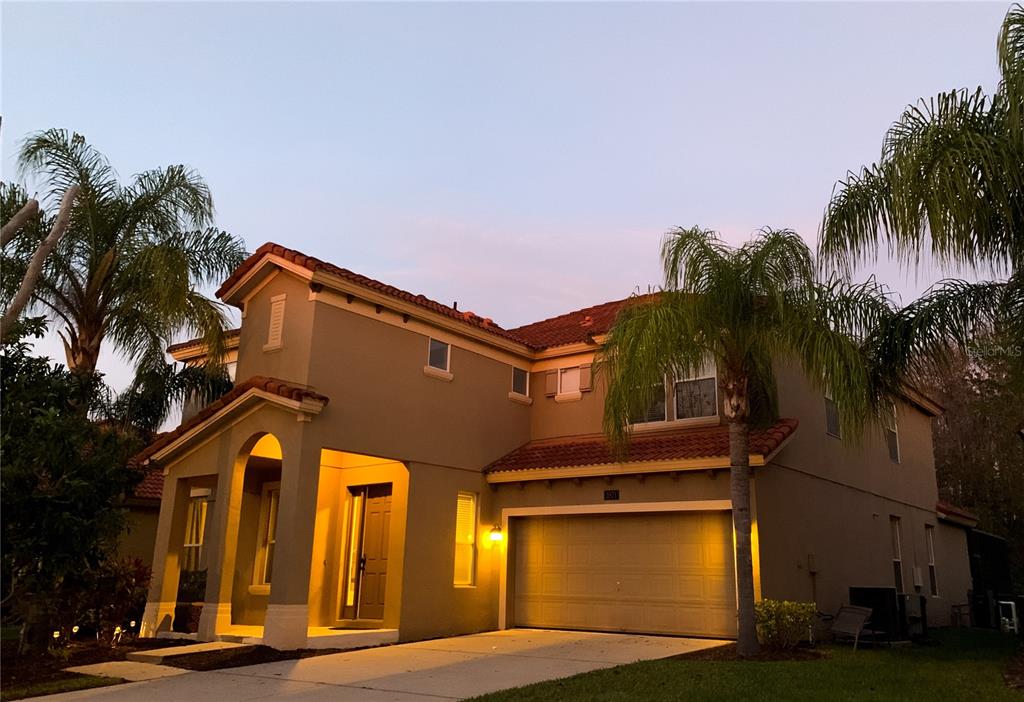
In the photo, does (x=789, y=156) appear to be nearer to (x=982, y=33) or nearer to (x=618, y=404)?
(x=982, y=33)

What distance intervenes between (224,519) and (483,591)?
5.00 metres

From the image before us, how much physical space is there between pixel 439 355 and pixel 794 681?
8560 millimetres

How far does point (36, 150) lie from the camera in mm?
13680

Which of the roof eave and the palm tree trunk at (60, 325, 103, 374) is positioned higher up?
the palm tree trunk at (60, 325, 103, 374)

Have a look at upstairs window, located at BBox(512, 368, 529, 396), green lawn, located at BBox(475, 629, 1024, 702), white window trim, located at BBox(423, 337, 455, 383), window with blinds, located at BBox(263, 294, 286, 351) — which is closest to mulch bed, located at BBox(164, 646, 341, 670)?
green lawn, located at BBox(475, 629, 1024, 702)

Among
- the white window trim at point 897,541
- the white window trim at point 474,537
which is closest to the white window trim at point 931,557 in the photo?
the white window trim at point 897,541

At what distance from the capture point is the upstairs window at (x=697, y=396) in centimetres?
1468

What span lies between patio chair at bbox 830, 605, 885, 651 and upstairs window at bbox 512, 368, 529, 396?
7.48 meters

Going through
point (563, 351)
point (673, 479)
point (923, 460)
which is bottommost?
point (673, 479)

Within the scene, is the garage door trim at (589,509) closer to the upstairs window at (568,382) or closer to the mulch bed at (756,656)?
the mulch bed at (756,656)

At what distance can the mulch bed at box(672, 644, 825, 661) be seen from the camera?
34.1 ft

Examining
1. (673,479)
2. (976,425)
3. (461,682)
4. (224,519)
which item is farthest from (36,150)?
(976,425)

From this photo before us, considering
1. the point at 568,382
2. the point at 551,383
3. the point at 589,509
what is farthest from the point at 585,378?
the point at 589,509

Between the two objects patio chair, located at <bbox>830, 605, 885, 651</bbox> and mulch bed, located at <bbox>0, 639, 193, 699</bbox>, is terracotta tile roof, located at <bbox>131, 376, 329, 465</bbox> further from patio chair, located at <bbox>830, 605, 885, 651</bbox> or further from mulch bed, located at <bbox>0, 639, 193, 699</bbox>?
patio chair, located at <bbox>830, 605, 885, 651</bbox>
